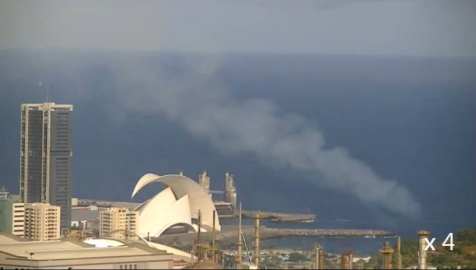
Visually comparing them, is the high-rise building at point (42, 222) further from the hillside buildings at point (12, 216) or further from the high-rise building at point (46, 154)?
the high-rise building at point (46, 154)

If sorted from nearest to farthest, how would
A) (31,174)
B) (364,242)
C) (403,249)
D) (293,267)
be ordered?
(293,267) < (403,249) < (364,242) < (31,174)

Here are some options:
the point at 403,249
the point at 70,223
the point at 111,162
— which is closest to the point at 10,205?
the point at 70,223

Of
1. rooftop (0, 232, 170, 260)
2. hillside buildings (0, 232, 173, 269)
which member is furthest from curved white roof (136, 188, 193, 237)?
hillside buildings (0, 232, 173, 269)

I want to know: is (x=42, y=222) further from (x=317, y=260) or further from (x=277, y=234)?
(x=317, y=260)

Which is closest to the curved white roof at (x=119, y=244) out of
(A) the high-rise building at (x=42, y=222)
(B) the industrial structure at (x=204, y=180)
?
(A) the high-rise building at (x=42, y=222)

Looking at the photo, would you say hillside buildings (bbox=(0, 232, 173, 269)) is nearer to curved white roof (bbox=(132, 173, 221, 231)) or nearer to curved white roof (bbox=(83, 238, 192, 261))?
curved white roof (bbox=(83, 238, 192, 261))

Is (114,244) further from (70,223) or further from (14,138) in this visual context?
(14,138)
